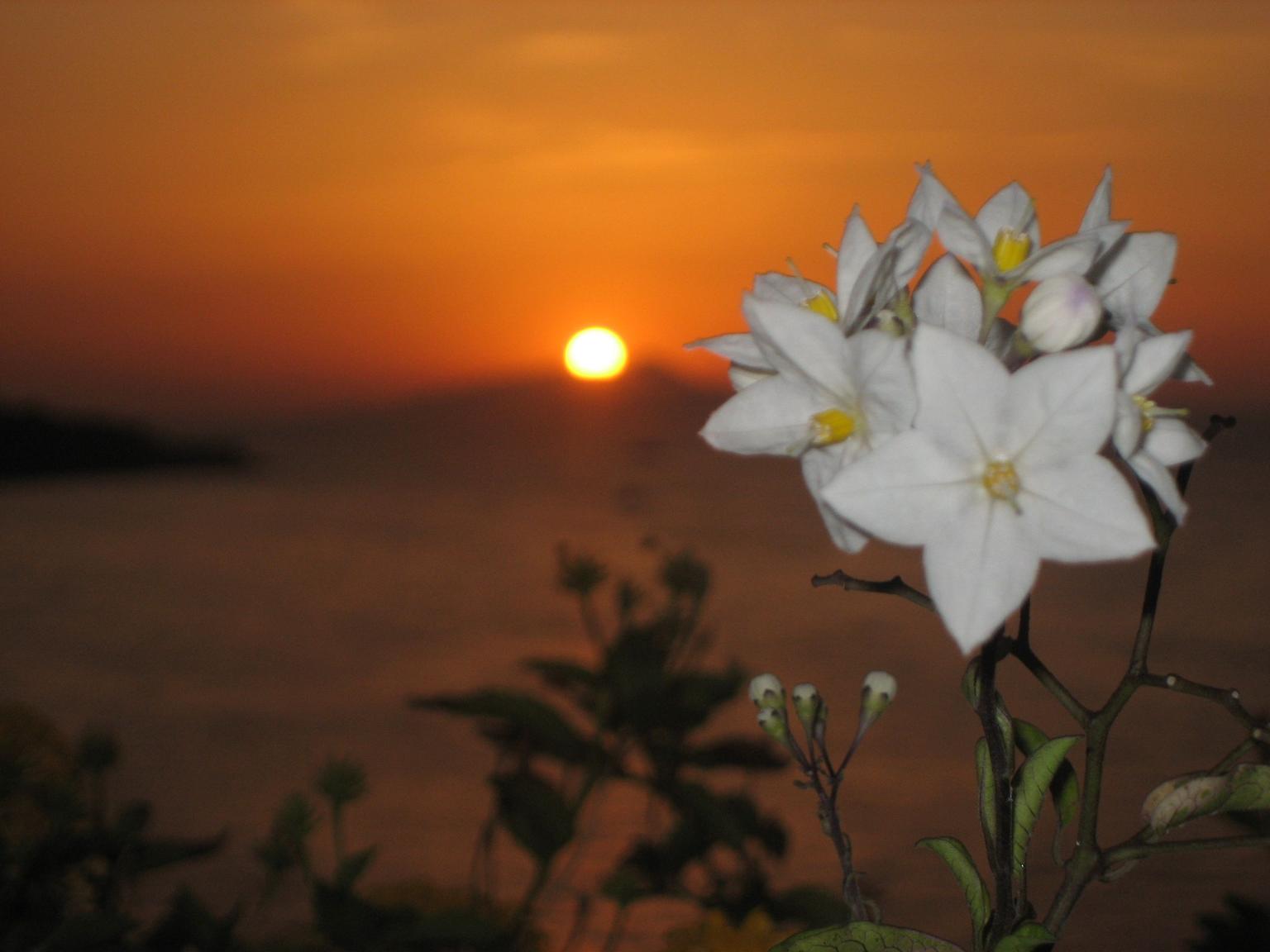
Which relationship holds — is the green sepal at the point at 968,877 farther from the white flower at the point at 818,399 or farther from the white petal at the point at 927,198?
the white petal at the point at 927,198

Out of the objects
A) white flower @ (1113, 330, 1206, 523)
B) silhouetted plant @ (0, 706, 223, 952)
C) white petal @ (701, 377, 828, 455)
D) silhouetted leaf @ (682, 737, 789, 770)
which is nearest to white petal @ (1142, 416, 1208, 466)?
white flower @ (1113, 330, 1206, 523)

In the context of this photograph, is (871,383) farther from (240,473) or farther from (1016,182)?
(240,473)

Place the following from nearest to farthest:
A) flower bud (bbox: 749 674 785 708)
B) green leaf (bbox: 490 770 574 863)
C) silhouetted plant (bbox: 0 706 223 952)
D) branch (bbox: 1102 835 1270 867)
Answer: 1. branch (bbox: 1102 835 1270 867)
2. flower bud (bbox: 749 674 785 708)
3. silhouetted plant (bbox: 0 706 223 952)
4. green leaf (bbox: 490 770 574 863)

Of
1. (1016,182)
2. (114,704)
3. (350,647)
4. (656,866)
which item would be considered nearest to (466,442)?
(350,647)

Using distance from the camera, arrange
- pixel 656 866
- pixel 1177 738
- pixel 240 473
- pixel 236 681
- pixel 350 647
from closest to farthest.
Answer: pixel 656 866 < pixel 1177 738 < pixel 236 681 < pixel 350 647 < pixel 240 473

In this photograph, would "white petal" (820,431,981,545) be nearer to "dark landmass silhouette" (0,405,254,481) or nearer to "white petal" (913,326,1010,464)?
"white petal" (913,326,1010,464)

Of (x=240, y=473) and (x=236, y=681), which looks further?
(x=240, y=473)
